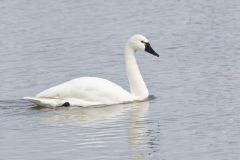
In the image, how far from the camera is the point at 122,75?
746 inches

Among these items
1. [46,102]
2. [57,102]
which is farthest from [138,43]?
[46,102]

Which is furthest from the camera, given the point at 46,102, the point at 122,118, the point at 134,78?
the point at 134,78

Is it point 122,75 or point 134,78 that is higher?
point 134,78

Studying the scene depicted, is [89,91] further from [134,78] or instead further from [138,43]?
[138,43]

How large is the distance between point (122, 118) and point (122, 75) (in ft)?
12.0

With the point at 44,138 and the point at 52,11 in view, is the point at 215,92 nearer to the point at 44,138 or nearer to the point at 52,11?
the point at 44,138

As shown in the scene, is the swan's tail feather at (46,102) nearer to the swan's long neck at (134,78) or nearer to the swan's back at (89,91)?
the swan's back at (89,91)

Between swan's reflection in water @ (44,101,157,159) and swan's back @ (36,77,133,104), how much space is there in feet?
0.59

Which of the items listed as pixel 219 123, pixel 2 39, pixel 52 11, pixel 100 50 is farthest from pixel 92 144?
pixel 52 11

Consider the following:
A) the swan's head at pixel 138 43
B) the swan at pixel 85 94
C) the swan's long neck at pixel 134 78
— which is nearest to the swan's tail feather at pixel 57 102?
the swan at pixel 85 94

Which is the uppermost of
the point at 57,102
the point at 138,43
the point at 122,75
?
the point at 138,43

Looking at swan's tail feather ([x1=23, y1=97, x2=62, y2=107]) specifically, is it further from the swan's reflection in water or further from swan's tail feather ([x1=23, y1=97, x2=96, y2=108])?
the swan's reflection in water

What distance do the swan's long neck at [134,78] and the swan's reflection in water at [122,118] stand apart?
275 mm

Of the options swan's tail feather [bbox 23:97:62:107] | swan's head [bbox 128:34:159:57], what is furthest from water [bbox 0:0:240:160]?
swan's head [bbox 128:34:159:57]
